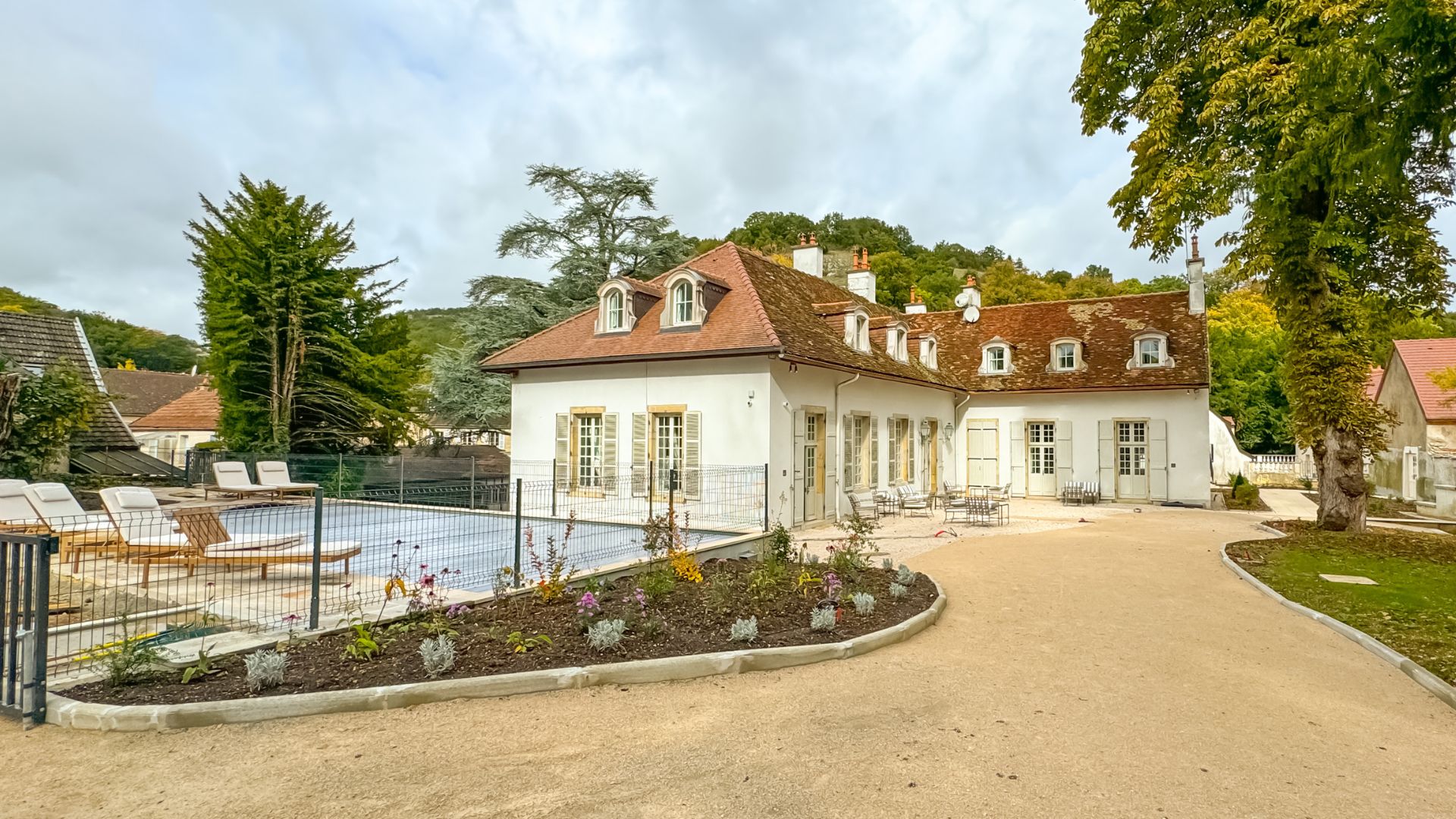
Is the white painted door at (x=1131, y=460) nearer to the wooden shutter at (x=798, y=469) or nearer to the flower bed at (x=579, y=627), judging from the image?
the wooden shutter at (x=798, y=469)

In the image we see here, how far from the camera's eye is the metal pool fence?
6750 millimetres

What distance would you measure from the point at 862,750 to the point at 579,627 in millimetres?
2955

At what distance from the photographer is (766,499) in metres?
13.7

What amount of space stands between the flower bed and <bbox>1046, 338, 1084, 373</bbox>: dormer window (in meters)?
16.7

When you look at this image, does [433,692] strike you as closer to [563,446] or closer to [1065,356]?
[563,446]

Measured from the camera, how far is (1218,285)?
2542 inches

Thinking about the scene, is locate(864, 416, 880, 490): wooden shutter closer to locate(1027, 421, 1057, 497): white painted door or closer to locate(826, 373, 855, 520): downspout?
locate(826, 373, 855, 520): downspout

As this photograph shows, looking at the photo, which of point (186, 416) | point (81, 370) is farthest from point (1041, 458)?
point (186, 416)

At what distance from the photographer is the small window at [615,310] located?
57.6 feet

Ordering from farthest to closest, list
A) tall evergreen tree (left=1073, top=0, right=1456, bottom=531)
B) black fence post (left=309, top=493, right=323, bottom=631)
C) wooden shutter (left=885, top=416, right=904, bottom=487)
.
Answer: wooden shutter (left=885, top=416, right=904, bottom=487), tall evergreen tree (left=1073, top=0, right=1456, bottom=531), black fence post (left=309, top=493, right=323, bottom=631)

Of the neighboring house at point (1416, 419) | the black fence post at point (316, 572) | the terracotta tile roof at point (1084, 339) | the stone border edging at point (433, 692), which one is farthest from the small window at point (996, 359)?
the black fence post at point (316, 572)

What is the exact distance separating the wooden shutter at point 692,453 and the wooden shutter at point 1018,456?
12446 millimetres

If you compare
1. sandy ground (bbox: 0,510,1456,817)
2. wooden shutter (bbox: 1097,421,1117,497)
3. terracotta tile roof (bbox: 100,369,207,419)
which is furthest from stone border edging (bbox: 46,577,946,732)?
terracotta tile roof (bbox: 100,369,207,419)

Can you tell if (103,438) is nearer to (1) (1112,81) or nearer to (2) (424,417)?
(2) (424,417)
